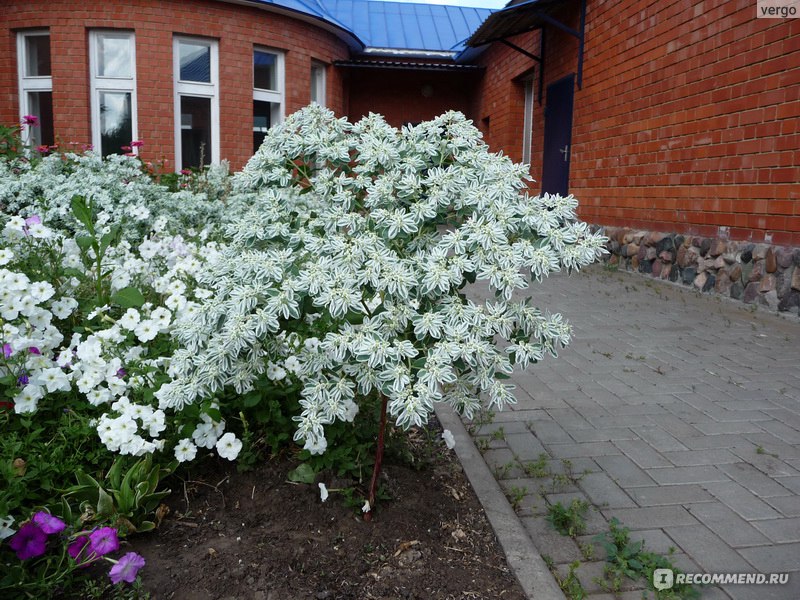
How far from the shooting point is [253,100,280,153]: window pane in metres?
13.1

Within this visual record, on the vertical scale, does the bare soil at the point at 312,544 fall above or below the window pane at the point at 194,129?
below

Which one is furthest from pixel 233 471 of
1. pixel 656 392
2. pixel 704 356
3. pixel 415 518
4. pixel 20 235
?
pixel 704 356

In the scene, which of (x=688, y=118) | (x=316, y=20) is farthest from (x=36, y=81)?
(x=688, y=118)

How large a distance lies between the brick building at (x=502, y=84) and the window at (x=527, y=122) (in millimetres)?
53

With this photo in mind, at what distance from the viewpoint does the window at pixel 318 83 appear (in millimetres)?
14414

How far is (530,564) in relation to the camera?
2.23 m

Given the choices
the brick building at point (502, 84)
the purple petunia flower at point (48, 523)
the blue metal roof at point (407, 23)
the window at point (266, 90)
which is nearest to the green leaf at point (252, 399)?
the purple petunia flower at point (48, 523)

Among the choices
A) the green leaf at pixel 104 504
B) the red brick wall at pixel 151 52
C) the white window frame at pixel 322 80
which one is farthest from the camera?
the white window frame at pixel 322 80

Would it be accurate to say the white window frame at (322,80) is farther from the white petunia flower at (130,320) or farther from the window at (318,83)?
the white petunia flower at (130,320)

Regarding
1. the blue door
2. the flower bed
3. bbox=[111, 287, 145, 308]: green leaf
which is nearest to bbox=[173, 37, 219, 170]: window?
the blue door

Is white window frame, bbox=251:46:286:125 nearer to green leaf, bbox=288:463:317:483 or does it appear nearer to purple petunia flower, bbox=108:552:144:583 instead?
green leaf, bbox=288:463:317:483

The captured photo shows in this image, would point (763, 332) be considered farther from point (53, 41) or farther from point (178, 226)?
point (53, 41)

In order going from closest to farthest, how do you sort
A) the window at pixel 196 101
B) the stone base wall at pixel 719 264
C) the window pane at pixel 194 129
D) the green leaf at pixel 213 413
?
the green leaf at pixel 213 413 → the stone base wall at pixel 719 264 → the window at pixel 196 101 → the window pane at pixel 194 129

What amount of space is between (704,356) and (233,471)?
11.7 feet
